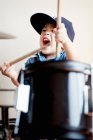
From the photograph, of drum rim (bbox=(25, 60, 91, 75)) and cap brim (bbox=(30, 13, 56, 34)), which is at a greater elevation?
cap brim (bbox=(30, 13, 56, 34))

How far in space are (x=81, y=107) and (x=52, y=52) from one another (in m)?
0.49

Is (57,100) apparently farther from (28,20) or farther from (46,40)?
(28,20)

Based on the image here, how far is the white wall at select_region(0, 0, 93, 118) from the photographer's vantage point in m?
1.41

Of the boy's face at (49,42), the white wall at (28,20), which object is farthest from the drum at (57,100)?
the white wall at (28,20)

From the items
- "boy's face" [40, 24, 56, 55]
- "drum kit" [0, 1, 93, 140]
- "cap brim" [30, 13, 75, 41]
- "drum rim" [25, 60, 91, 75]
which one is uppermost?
"cap brim" [30, 13, 75, 41]

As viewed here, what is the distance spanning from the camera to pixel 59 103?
60 centimetres

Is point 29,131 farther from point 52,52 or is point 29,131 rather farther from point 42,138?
point 52,52

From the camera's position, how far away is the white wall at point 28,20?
1.41 m

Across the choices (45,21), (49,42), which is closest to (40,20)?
(45,21)

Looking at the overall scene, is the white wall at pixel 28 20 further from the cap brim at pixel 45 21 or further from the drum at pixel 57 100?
the drum at pixel 57 100

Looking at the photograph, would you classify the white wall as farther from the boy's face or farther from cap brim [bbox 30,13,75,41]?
the boy's face

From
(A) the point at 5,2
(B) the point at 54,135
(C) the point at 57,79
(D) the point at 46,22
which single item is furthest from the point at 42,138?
(A) the point at 5,2

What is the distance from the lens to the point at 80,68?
63 centimetres

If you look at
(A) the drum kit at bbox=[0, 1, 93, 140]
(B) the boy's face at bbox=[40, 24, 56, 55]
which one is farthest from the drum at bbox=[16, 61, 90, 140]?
(B) the boy's face at bbox=[40, 24, 56, 55]
